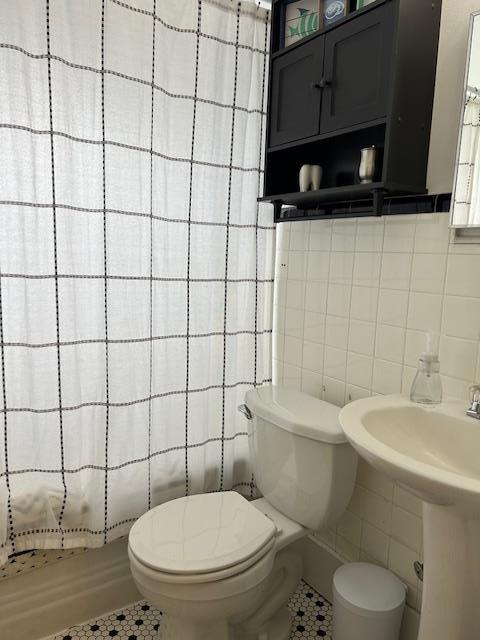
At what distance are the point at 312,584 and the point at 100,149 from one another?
1.71 m

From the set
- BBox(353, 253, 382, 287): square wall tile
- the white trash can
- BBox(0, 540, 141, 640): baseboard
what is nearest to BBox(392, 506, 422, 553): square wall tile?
the white trash can

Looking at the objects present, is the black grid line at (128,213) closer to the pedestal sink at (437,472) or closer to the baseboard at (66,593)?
the pedestal sink at (437,472)

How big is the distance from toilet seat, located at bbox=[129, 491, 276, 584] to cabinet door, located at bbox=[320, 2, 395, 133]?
118cm

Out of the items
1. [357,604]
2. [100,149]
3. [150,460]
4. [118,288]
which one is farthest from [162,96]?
[357,604]

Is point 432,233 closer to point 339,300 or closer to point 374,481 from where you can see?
point 339,300

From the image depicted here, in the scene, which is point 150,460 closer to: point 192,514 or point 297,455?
point 192,514

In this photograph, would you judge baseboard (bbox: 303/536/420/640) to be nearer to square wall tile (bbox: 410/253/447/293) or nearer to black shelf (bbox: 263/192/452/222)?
square wall tile (bbox: 410/253/447/293)

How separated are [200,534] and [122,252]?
2.83ft

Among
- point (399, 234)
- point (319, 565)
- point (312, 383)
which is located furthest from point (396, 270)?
point (319, 565)

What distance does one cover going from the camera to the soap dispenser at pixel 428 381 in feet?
3.96

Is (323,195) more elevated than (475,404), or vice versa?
(323,195)

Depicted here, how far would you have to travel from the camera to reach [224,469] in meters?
1.77

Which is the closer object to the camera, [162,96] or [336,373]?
[162,96]

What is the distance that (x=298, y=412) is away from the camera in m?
1.45
